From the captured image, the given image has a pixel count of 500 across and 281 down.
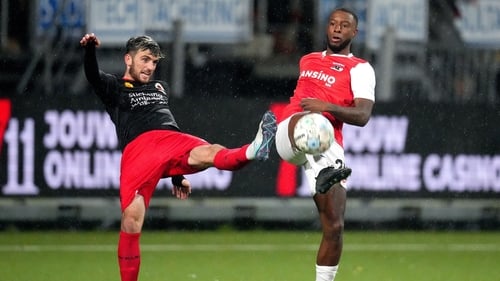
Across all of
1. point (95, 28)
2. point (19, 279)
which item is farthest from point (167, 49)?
point (19, 279)

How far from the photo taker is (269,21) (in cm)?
2198

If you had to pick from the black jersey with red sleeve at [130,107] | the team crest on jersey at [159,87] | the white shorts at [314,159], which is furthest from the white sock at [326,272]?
the team crest on jersey at [159,87]

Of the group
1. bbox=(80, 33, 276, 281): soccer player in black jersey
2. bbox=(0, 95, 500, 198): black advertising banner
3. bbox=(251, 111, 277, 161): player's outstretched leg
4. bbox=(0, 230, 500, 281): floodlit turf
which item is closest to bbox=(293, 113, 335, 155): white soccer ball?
bbox=(251, 111, 277, 161): player's outstretched leg

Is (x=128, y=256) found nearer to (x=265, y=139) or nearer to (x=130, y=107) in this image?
(x=130, y=107)

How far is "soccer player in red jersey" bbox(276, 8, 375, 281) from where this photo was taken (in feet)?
36.2

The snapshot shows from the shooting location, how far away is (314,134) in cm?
1059

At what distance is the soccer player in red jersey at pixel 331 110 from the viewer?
11023mm

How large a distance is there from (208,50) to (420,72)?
3103mm

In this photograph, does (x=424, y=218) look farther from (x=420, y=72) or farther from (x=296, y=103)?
(x=296, y=103)

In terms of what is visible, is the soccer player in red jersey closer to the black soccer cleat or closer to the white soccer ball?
the black soccer cleat

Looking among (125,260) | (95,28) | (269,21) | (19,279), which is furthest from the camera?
(269,21)

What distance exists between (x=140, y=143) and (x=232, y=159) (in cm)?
90

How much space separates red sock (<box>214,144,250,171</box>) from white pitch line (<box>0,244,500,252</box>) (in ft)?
17.0

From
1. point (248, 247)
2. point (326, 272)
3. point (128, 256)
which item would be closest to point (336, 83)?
point (326, 272)
